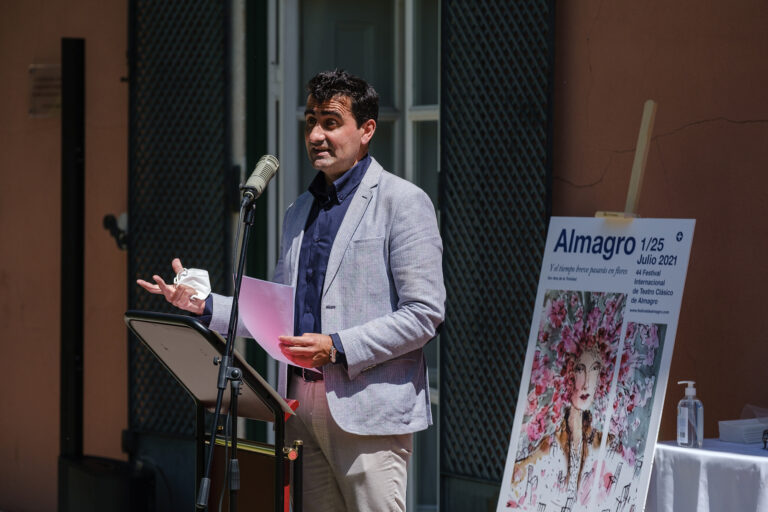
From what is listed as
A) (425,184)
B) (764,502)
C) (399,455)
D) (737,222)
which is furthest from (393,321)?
(425,184)

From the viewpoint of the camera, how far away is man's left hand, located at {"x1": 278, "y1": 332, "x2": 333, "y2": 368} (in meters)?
3.15

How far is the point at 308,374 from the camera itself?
3.38 metres

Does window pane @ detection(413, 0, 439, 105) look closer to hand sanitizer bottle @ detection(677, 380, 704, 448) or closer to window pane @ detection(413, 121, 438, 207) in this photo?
window pane @ detection(413, 121, 438, 207)

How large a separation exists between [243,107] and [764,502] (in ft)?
11.1

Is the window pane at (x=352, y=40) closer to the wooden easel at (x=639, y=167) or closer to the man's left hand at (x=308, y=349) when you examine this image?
the wooden easel at (x=639, y=167)

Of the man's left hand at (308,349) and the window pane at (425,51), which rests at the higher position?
the window pane at (425,51)

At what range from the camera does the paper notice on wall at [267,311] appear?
123 inches

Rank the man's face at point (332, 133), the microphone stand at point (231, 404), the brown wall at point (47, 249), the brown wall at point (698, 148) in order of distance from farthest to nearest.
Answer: the brown wall at point (47, 249) < the brown wall at point (698, 148) < the man's face at point (332, 133) < the microphone stand at point (231, 404)

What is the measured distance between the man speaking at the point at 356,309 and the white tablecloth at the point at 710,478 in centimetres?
80

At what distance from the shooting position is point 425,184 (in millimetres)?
5520

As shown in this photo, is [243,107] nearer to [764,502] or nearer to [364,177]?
[364,177]

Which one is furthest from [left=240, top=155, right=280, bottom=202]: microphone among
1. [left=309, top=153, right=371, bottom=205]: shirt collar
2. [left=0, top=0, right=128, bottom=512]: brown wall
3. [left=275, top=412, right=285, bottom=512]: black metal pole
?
[left=0, top=0, right=128, bottom=512]: brown wall

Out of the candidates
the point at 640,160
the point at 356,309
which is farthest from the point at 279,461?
the point at 640,160

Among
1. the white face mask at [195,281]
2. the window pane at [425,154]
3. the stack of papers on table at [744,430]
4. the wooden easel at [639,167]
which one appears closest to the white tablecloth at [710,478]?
the stack of papers on table at [744,430]
